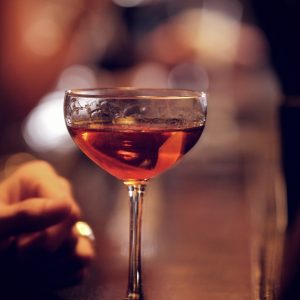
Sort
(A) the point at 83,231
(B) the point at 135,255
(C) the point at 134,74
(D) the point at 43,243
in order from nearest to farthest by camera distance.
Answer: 1. (B) the point at 135,255
2. (D) the point at 43,243
3. (A) the point at 83,231
4. (C) the point at 134,74

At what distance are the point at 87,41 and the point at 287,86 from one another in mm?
4733

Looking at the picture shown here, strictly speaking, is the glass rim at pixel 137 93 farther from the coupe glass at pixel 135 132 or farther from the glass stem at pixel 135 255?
the glass stem at pixel 135 255

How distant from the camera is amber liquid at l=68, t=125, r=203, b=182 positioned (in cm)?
101

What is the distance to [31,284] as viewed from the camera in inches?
41.8

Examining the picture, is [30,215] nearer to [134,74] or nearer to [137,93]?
[137,93]

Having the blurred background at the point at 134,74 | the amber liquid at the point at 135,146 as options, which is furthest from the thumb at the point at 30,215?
the blurred background at the point at 134,74

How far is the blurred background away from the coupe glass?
387 millimetres

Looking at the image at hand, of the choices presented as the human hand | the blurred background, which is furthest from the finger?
the blurred background

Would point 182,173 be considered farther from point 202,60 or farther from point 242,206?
point 202,60

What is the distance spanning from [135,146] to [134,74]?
4.54m

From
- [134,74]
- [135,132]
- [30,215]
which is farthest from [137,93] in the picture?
[134,74]

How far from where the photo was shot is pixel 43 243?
1.12 m

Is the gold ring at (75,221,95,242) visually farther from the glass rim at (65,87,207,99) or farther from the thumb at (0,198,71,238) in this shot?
the glass rim at (65,87,207,99)

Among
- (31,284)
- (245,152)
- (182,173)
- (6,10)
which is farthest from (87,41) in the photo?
(31,284)
